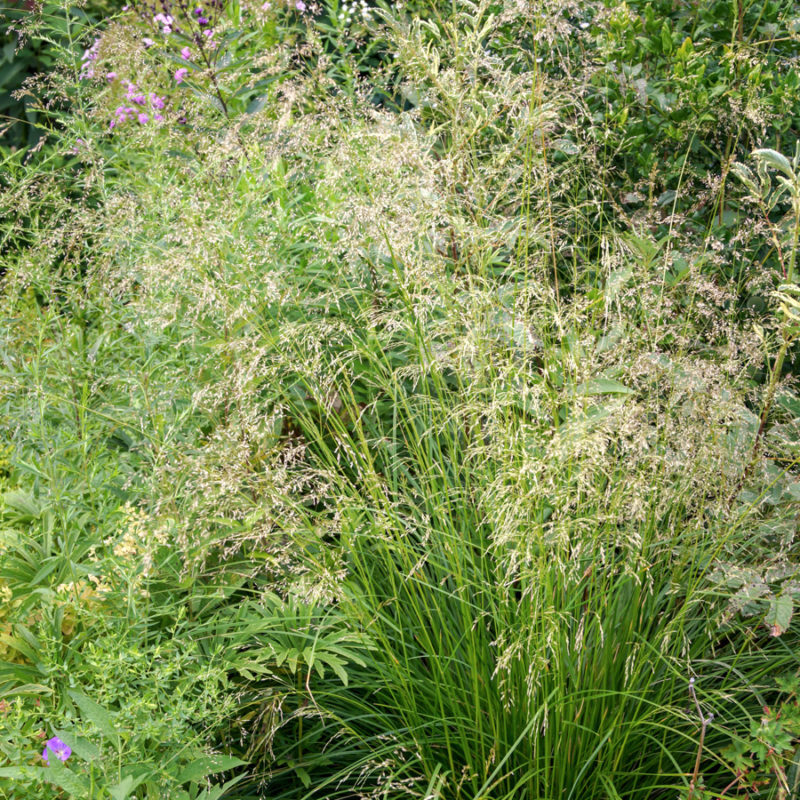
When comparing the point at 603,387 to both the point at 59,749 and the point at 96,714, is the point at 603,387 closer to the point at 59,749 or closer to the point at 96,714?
the point at 96,714

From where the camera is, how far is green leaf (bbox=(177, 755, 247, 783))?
170 cm

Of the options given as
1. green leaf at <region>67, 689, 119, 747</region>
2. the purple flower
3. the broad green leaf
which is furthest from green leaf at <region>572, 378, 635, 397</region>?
the broad green leaf

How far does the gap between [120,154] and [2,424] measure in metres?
1.45

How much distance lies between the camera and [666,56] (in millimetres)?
2809

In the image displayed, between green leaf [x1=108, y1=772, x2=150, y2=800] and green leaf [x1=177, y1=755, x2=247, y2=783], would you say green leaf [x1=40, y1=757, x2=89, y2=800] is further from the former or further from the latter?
green leaf [x1=177, y1=755, x2=247, y2=783]

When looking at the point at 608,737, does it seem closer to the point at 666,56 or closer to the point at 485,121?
the point at 485,121

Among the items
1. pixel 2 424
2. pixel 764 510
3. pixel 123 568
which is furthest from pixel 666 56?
pixel 2 424

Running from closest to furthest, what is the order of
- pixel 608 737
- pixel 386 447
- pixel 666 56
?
pixel 608 737 < pixel 386 447 < pixel 666 56

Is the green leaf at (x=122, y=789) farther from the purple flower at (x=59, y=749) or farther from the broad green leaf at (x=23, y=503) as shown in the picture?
the broad green leaf at (x=23, y=503)

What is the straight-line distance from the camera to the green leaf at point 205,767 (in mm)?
1699

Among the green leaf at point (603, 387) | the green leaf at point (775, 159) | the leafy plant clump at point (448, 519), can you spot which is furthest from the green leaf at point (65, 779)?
the green leaf at point (775, 159)

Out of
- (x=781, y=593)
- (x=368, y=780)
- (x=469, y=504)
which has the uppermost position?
(x=469, y=504)

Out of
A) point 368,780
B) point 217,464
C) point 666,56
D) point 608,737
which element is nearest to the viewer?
point 608,737

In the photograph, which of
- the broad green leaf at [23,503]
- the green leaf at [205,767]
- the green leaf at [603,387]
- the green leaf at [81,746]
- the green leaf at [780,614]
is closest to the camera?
the green leaf at [81,746]
